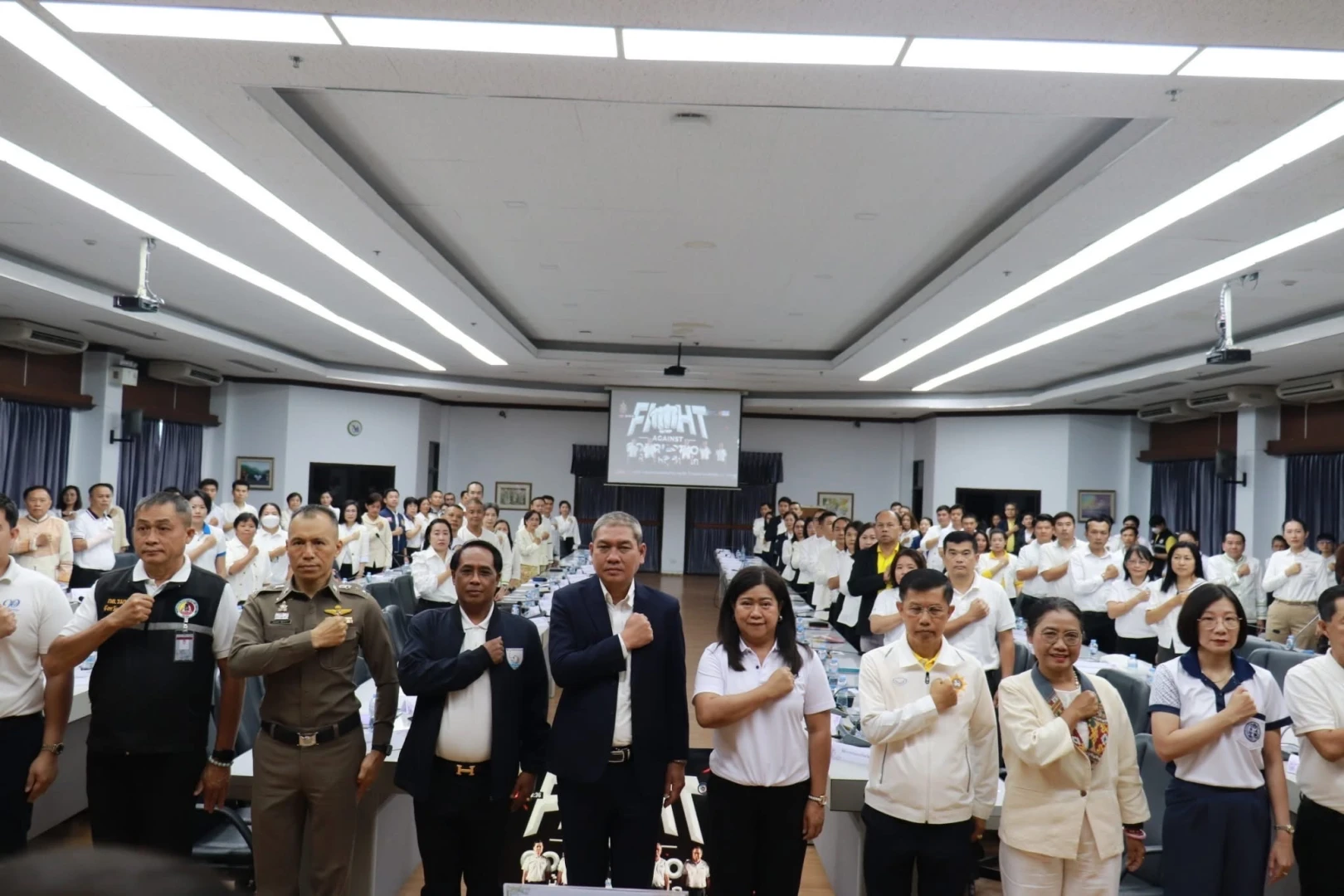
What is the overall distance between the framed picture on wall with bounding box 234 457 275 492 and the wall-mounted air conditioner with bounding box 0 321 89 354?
498cm

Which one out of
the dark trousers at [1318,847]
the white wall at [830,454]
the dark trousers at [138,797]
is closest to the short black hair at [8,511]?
the dark trousers at [138,797]

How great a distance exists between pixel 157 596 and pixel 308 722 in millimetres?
625

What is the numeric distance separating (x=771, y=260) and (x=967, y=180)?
239 centimetres

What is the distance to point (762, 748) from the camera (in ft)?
9.34

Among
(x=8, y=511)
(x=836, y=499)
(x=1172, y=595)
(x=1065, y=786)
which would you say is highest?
(x=836, y=499)

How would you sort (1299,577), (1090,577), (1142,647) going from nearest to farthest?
(1142,647)
(1090,577)
(1299,577)

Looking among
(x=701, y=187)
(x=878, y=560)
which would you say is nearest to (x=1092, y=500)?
(x=878, y=560)

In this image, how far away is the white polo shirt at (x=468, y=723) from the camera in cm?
293

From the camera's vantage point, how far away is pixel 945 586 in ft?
9.91

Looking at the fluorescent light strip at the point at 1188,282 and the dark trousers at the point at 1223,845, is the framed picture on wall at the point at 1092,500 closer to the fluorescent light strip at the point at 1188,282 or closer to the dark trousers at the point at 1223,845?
the fluorescent light strip at the point at 1188,282

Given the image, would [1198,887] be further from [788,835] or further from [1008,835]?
[788,835]

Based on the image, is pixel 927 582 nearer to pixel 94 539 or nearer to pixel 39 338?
pixel 94 539

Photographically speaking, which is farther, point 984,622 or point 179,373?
point 179,373

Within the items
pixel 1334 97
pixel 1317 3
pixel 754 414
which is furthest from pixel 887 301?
pixel 754 414
